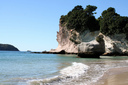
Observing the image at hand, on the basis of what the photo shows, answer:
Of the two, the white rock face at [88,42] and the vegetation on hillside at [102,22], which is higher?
the vegetation on hillside at [102,22]

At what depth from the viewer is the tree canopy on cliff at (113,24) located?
3972 cm

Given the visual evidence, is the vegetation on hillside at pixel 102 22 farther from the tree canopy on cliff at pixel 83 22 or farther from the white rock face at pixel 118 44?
the white rock face at pixel 118 44

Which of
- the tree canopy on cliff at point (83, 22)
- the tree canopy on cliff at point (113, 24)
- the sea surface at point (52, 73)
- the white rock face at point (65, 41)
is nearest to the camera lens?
the sea surface at point (52, 73)

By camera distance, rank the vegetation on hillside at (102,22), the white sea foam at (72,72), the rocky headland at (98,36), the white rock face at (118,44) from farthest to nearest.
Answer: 1. the white rock face at (118,44)
2. the vegetation on hillside at (102,22)
3. the rocky headland at (98,36)
4. the white sea foam at (72,72)

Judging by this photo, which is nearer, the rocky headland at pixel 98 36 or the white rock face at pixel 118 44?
the rocky headland at pixel 98 36

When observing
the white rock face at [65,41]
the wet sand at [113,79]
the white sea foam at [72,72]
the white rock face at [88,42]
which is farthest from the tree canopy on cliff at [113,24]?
the wet sand at [113,79]

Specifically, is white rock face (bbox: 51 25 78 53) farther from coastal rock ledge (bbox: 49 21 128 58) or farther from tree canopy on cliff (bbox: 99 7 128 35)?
tree canopy on cliff (bbox: 99 7 128 35)

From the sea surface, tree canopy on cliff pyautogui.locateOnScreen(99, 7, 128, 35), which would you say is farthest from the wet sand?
tree canopy on cliff pyautogui.locateOnScreen(99, 7, 128, 35)

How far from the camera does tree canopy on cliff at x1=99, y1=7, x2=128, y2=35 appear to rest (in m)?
39.7

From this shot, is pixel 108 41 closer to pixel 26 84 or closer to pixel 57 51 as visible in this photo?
pixel 57 51

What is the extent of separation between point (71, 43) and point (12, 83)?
50060mm

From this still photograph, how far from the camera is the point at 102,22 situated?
140 feet

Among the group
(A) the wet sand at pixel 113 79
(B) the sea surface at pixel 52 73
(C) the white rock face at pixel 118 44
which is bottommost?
(B) the sea surface at pixel 52 73

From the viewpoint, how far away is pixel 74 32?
53188mm
